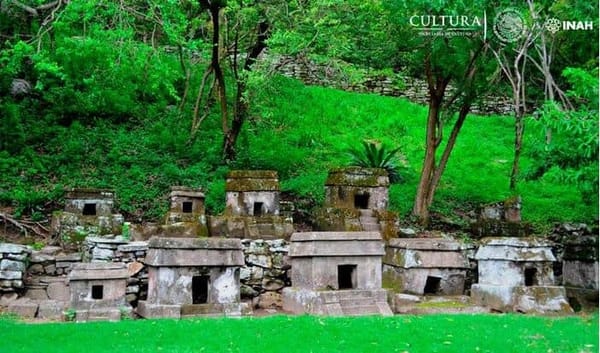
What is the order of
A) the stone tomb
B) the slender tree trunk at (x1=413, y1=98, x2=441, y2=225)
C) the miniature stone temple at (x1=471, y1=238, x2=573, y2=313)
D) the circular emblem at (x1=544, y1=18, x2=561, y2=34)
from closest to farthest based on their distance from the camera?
the stone tomb → the circular emblem at (x1=544, y1=18, x2=561, y2=34) → the miniature stone temple at (x1=471, y1=238, x2=573, y2=313) → the slender tree trunk at (x1=413, y1=98, x2=441, y2=225)

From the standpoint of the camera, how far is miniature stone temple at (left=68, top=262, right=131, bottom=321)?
9.20 metres

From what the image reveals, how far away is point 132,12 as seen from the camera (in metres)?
11.8

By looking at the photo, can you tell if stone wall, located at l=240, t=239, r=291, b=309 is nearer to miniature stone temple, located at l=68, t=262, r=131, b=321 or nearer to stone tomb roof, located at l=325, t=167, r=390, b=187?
miniature stone temple, located at l=68, t=262, r=131, b=321

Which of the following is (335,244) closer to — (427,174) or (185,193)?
(185,193)

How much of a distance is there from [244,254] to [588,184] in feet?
21.2

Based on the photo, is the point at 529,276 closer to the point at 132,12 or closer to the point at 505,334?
the point at 505,334

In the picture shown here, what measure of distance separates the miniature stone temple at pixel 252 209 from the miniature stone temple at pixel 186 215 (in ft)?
0.97

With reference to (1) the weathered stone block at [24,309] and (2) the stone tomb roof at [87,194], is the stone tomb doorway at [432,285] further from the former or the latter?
(2) the stone tomb roof at [87,194]

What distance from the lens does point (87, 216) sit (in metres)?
12.5

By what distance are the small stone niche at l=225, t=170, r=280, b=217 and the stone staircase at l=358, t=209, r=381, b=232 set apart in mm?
Result: 1942

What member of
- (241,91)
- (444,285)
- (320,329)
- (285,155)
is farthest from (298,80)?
(320,329)

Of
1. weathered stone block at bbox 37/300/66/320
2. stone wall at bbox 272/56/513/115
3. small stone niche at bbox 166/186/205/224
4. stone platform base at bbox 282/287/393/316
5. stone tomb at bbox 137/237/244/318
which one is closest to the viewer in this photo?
weathered stone block at bbox 37/300/66/320

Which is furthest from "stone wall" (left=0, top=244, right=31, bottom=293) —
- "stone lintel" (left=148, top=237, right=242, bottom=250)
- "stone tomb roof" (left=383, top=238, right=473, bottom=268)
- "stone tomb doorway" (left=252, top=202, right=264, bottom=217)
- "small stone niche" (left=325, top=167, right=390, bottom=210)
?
"stone tomb roof" (left=383, top=238, right=473, bottom=268)

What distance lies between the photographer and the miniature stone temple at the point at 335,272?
390 inches
